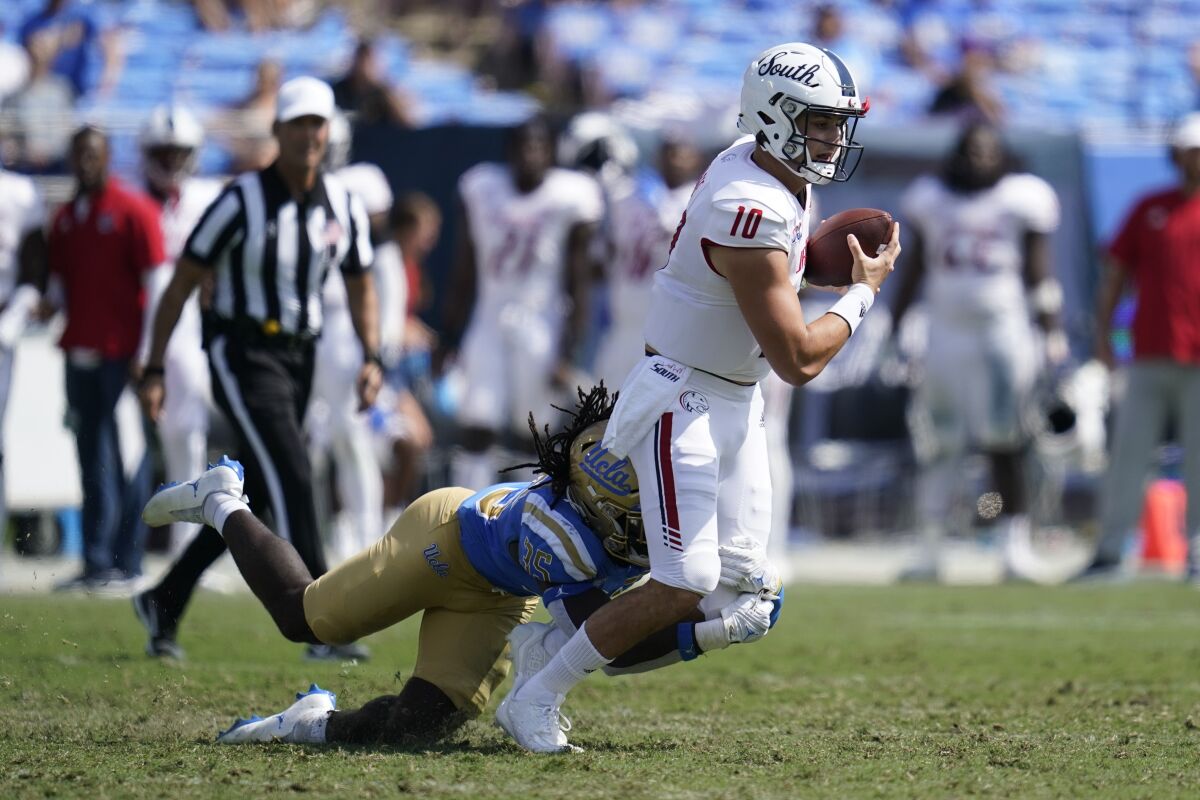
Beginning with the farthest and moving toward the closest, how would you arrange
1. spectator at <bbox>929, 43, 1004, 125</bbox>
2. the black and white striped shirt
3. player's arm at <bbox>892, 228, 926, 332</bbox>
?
spectator at <bbox>929, 43, 1004, 125</bbox>, player's arm at <bbox>892, 228, 926, 332</bbox>, the black and white striped shirt

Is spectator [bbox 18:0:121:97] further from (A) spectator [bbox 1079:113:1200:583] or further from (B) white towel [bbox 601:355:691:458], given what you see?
(B) white towel [bbox 601:355:691:458]

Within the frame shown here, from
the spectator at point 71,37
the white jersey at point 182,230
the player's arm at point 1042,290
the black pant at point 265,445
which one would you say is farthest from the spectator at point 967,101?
the black pant at point 265,445

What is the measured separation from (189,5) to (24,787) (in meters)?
12.8

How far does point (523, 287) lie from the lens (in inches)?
373

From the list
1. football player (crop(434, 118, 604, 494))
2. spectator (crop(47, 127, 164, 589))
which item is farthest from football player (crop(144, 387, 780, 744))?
football player (crop(434, 118, 604, 494))

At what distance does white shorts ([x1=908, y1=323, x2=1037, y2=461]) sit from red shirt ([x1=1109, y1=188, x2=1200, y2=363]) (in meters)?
0.64

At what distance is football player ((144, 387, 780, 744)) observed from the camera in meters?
4.21

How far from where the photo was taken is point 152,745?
423 cm

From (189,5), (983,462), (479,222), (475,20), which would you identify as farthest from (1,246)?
(475,20)

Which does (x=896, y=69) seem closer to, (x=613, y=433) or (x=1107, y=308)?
(x=1107, y=308)

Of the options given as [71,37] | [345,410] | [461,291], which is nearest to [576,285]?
[461,291]

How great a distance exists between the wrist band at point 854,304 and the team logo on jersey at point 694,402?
14.7 inches

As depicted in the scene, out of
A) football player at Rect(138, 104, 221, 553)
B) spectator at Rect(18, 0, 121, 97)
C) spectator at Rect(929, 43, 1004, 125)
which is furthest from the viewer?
spectator at Rect(18, 0, 121, 97)

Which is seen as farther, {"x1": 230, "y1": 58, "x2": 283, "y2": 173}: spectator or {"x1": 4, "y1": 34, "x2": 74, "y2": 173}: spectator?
{"x1": 230, "y1": 58, "x2": 283, "y2": 173}: spectator
